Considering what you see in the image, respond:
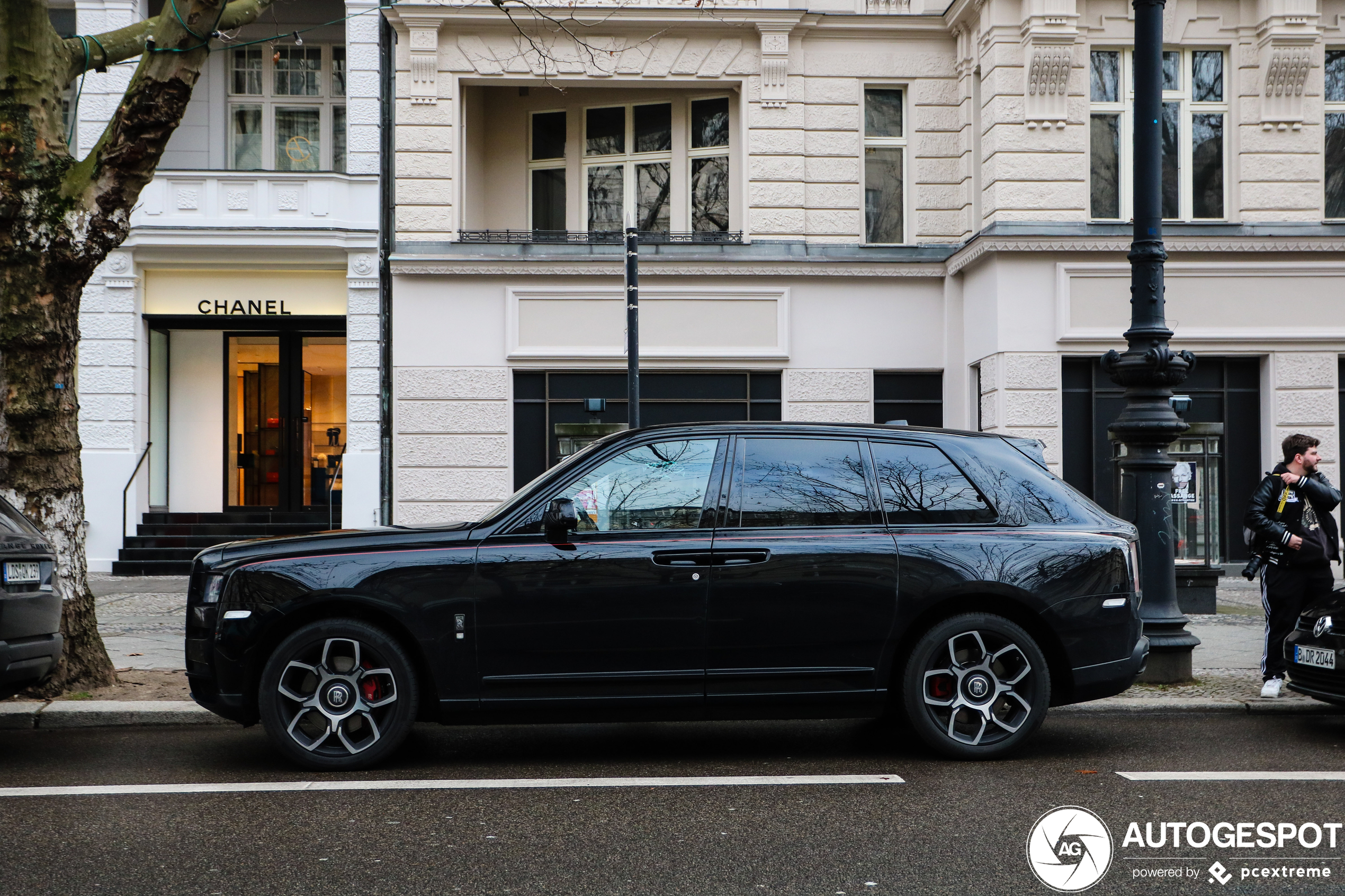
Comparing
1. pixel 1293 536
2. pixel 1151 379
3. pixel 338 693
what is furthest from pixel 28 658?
pixel 1293 536

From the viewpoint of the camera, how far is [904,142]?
17.7m

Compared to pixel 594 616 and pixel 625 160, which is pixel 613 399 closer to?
pixel 625 160

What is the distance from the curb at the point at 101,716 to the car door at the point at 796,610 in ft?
11.0

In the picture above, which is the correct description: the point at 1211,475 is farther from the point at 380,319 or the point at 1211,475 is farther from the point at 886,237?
the point at 380,319

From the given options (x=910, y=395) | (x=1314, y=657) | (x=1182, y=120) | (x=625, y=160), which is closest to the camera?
(x=1314, y=657)

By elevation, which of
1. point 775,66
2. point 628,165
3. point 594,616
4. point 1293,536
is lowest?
point 594,616

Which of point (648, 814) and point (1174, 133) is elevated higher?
point (1174, 133)

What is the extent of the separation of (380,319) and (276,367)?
2343 mm

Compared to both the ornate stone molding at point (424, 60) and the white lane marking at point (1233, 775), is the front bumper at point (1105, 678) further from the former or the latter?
the ornate stone molding at point (424, 60)

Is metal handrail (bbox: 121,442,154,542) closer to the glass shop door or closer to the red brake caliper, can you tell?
the glass shop door

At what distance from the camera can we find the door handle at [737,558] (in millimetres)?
5898

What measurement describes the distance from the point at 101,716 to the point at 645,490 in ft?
12.4

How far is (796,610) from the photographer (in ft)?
19.4

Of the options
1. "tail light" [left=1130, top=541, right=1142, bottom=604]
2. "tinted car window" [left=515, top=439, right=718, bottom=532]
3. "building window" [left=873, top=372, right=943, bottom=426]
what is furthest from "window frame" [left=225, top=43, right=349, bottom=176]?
"tail light" [left=1130, top=541, right=1142, bottom=604]
